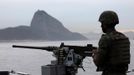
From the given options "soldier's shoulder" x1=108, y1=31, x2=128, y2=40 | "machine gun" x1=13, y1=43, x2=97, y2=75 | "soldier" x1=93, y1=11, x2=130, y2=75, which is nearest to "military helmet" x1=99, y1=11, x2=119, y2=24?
"soldier" x1=93, y1=11, x2=130, y2=75

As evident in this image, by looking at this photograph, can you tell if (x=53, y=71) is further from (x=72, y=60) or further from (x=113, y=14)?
(x=113, y=14)

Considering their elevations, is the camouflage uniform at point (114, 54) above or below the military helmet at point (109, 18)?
below

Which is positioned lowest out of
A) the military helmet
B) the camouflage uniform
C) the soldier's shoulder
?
the camouflage uniform

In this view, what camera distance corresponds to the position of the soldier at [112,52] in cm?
630

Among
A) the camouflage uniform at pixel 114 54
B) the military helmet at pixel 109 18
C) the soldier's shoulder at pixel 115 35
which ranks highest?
the military helmet at pixel 109 18

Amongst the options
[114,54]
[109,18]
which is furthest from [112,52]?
[109,18]

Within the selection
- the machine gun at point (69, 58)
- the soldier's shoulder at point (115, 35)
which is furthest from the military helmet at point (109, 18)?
the machine gun at point (69, 58)

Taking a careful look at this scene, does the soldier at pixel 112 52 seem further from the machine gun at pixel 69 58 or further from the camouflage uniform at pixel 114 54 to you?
the machine gun at pixel 69 58

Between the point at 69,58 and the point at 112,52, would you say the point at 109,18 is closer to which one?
the point at 112,52

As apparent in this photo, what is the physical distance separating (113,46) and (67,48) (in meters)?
3.74

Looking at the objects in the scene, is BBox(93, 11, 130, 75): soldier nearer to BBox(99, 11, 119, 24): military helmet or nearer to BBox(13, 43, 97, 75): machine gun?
BBox(99, 11, 119, 24): military helmet

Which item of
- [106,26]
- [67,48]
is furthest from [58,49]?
[106,26]

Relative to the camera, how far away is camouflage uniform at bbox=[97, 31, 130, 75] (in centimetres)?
629

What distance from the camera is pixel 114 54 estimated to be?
635 cm
